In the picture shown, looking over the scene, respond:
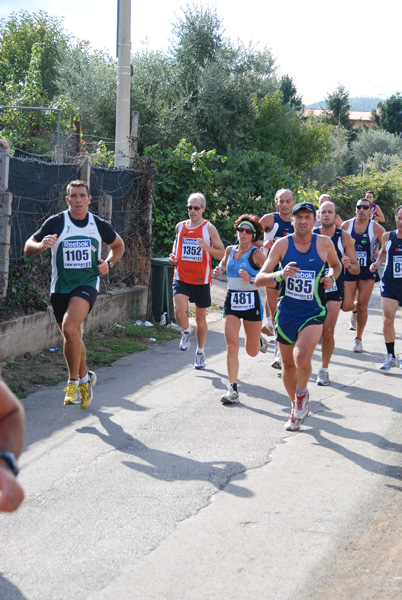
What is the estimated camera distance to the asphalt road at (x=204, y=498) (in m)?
3.88

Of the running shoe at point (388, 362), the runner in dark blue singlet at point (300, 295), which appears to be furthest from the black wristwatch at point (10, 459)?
the running shoe at point (388, 362)

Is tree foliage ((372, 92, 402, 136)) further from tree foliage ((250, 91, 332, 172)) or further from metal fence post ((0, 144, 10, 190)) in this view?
metal fence post ((0, 144, 10, 190))

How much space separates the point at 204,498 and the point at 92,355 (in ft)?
16.2

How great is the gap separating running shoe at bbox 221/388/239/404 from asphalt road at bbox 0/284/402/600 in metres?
0.10

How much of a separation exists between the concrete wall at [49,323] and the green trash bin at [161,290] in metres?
0.28

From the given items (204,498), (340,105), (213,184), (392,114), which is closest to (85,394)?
(204,498)

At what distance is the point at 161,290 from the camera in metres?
12.4

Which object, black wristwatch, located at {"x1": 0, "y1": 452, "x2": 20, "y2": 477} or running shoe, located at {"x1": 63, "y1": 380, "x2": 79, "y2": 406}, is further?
running shoe, located at {"x1": 63, "y1": 380, "x2": 79, "y2": 406}

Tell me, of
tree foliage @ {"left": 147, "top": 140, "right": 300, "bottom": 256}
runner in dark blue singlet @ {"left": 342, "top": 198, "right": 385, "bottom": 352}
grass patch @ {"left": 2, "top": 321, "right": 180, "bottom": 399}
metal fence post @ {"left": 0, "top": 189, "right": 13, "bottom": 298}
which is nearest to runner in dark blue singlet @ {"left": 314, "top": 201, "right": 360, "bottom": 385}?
runner in dark blue singlet @ {"left": 342, "top": 198, "right": 385, "bottom": 352}

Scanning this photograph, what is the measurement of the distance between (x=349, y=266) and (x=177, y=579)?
18.0 feet

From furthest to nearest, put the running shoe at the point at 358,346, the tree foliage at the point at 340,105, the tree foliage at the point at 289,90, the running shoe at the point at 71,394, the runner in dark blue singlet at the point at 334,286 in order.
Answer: the tree foliage at the point at 340,105 → the tree foliage at the point at 289,90 → the running shoe at the point at 358,346 → the runner in dark blue singlet at the point at 334,286 → the running shoe at the point at 71,394

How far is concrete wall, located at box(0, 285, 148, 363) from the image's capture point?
344 inches

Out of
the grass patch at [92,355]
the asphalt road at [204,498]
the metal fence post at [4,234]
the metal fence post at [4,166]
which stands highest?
the metal fence post at [4,166]

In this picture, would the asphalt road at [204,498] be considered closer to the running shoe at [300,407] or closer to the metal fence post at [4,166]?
the running shoe at [300,407]
